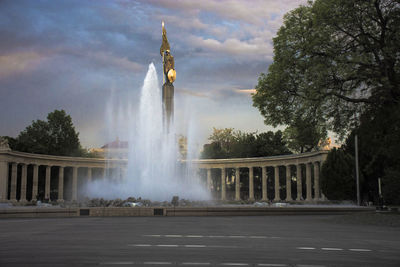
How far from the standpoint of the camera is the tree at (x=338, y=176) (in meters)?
72.5

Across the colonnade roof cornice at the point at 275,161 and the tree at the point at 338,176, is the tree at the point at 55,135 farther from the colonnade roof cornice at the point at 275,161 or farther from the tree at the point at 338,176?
the tree at the point at 338,176

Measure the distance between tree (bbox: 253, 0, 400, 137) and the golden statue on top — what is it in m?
33.6

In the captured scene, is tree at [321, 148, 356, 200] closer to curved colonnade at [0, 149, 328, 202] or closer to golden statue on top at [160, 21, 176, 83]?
curved colonnade at [0, 149, 328, 202]

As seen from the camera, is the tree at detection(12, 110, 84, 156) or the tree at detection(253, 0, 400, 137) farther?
the tree at detection(12, 110, 84, 156)

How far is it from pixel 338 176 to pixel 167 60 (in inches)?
1366

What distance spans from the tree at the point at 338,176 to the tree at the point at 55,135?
69.0 m

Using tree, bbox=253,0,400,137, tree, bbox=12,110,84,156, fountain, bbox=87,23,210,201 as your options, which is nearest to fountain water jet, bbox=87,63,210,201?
fountain, bbox=87,23,210,201

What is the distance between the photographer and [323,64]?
117 feet

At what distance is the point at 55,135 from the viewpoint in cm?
11512

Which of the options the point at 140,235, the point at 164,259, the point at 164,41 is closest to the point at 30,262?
the point at 164,259

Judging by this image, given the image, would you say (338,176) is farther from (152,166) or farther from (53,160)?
(53,160)

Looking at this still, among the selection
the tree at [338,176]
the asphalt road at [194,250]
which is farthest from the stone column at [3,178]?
the asphalt road at [194,250]

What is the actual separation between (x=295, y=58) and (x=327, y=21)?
4205 mm

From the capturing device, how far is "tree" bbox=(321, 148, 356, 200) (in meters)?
72.5
